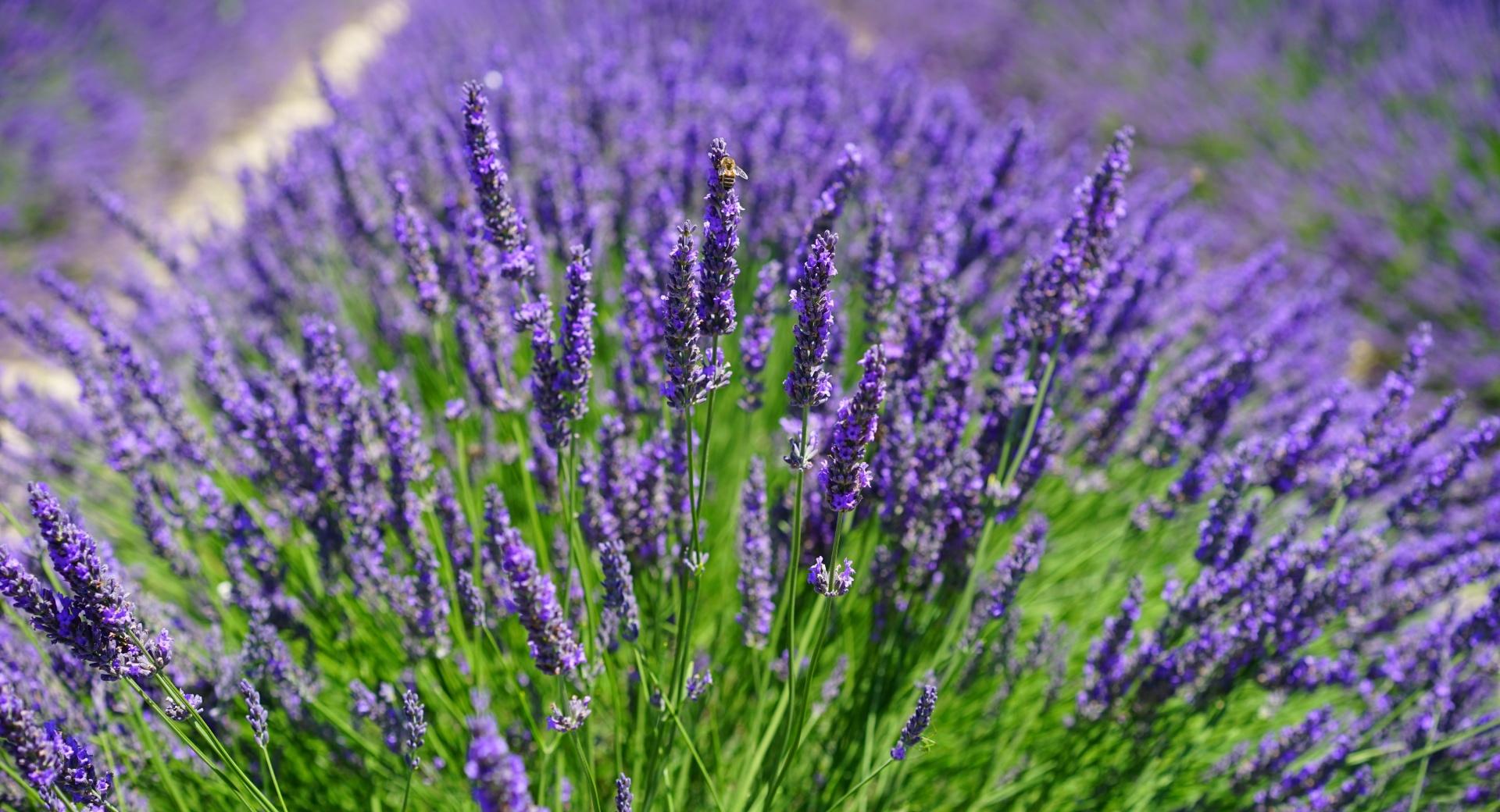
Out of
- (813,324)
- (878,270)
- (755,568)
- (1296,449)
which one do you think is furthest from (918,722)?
(1296,449)

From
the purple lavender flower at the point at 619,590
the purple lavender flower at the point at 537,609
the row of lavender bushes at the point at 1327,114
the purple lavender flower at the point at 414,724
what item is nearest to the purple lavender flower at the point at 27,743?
the purple lavender flower at the point at 414,724

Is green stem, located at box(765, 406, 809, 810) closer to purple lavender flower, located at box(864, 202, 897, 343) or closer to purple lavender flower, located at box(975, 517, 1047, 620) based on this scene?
purple lavender flower, located at box(975, 517, 1047, 620)

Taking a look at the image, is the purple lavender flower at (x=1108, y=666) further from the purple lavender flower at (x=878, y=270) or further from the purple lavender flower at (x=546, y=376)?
the purple lavender flower at (x=546, y=376)

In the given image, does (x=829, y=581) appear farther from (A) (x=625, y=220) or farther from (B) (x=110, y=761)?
(A) (x=625, y=220)

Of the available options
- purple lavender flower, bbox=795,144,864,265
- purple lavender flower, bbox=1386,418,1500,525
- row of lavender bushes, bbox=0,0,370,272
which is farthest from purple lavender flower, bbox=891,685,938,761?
row of lavender bushes, bbox=0,0,370,272

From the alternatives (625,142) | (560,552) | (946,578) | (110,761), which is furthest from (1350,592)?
(625,142)

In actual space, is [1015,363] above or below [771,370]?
below

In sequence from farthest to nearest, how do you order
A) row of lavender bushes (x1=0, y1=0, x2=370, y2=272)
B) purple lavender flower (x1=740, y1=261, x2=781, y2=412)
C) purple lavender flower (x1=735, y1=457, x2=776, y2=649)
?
row of lavender bushes (x1=0, y1=0, x2=370, y2=272)
purple lavender flower (x1=740, y1=261, x2=781, y2=412)
purple lavender flower (x1=735, y1=457, x2=776, y2=649)
